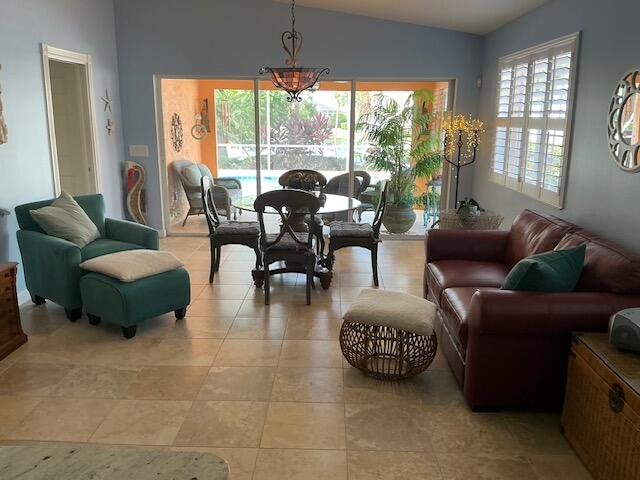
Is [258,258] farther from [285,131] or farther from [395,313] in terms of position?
[285,131]

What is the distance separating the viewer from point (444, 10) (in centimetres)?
536

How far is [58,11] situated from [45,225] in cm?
230

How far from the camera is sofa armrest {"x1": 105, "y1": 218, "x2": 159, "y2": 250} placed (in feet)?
14.3

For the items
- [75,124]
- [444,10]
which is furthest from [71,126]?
[444,10]

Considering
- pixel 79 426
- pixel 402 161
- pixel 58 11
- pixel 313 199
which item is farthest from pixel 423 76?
pixel 79 426

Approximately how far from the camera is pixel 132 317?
11.9 feet

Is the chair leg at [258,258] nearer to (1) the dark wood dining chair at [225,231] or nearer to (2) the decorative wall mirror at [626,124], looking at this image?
(1) the dark wood dining chair at [225,231]

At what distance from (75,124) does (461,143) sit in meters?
4.25

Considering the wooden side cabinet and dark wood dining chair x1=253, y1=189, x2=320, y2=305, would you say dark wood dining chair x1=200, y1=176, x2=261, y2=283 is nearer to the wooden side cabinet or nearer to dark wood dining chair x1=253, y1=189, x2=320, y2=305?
dark wood dining chair x1=253, y1=189, x2=320, y2=305

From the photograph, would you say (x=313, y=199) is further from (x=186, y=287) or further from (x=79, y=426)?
(x=79, y=426)

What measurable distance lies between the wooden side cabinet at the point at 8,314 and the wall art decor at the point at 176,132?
3.79 m

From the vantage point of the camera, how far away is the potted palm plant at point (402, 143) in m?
6.64

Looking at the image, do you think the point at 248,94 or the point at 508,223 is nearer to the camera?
the point at 508,223

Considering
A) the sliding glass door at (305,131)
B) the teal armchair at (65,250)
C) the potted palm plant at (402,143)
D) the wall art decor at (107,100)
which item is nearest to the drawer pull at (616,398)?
the teal armchair at (65,250)
